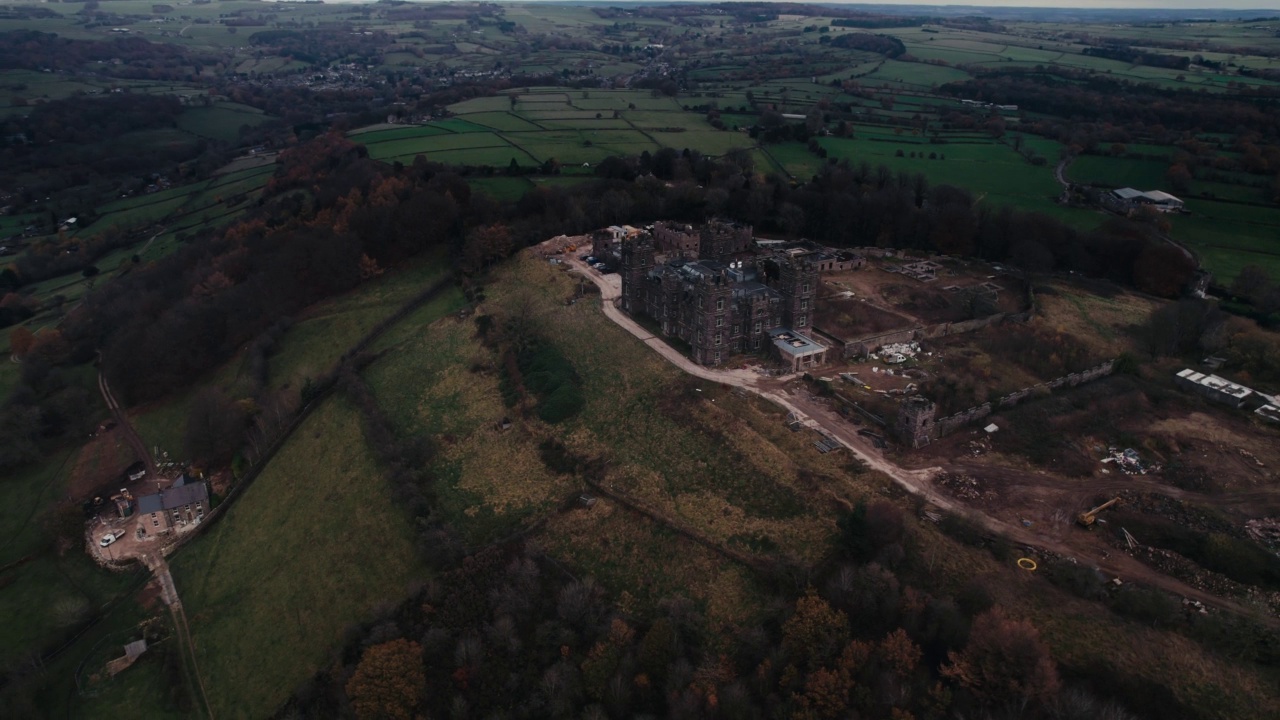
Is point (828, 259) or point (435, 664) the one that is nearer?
point (435, 664)

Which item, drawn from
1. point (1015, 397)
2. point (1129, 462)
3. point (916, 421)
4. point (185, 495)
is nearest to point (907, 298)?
point (1015, 397)

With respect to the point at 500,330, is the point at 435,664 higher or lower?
lower

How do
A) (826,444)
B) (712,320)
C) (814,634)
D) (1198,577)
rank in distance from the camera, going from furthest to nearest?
1. (712,320)
2. (826,444)
3. (1198,577)
4. (814,634)

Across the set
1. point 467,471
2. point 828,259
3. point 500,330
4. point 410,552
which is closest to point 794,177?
point 828,259

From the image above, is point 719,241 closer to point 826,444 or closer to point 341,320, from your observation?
point 826,444

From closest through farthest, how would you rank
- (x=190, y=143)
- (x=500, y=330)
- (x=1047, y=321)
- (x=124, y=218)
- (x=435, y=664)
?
1. (x=435, y=664)
2. (x=1047, y=321)
3. (x=500, y=330)
4. (x=124, y=218)
5. (x=190, y=143)

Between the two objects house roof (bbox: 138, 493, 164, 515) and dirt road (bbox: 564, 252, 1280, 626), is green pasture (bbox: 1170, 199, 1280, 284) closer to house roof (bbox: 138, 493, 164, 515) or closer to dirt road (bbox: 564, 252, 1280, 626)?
dirt road (bbox: 564, 252, 1280, 626)

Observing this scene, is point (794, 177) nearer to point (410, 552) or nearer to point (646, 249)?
point (646, 249)

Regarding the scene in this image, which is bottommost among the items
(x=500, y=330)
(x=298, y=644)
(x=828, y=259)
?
(x=298, y=644)
